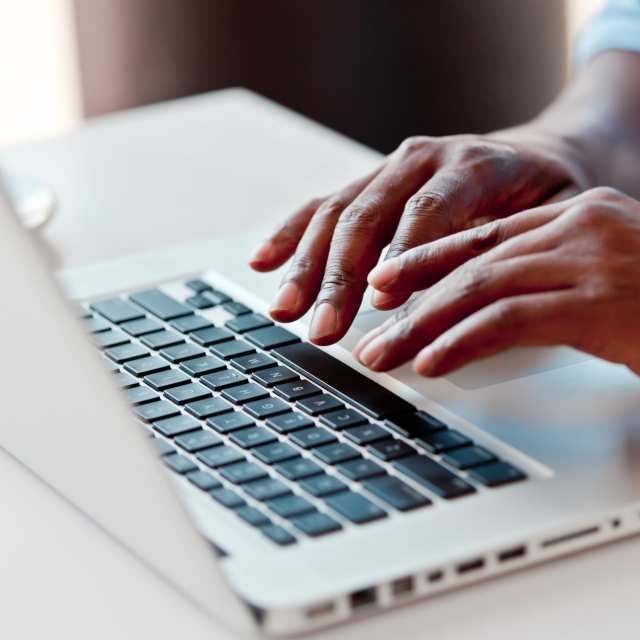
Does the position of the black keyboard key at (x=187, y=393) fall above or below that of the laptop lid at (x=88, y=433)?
below

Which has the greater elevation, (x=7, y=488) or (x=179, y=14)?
(x=179, y=14)

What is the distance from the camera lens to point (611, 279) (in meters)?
0.53

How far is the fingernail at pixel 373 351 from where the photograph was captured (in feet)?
1.82

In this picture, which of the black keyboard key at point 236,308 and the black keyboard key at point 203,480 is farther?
the black keyboard key at point 236,308

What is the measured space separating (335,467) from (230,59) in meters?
2.16

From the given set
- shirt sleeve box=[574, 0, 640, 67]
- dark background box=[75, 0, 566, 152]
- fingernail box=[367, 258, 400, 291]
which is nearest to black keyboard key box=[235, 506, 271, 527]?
fingernail box=[367, 258, 400, 291]

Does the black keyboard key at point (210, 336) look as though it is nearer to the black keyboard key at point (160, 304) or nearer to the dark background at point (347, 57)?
the black keyboard key at point (160, 304)

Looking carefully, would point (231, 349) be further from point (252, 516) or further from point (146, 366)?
point (252, 516)

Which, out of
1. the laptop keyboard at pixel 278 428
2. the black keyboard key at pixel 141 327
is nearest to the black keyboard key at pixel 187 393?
the laptop keyboard at pixel 278 428

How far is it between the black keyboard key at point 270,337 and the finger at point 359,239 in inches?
1.4

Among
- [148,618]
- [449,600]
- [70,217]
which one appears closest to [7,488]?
[148,618]

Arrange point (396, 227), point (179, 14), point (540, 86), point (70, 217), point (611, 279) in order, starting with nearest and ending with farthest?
point (611, 279) → point (396, 227) → point (70, 217) → point (179, 14) → point (540, 86)

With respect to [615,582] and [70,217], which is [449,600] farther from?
[70,217]

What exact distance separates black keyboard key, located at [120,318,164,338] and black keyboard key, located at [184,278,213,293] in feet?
0.19
